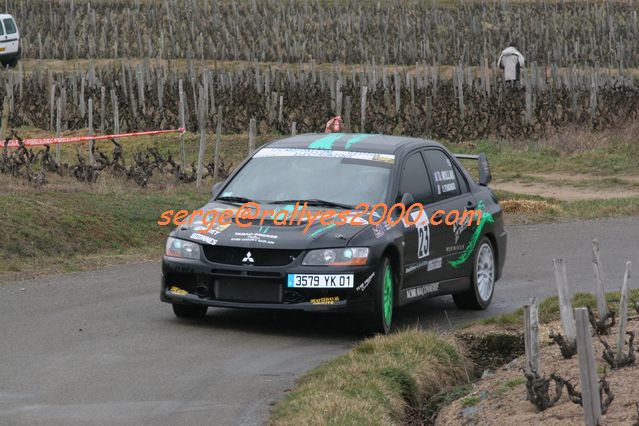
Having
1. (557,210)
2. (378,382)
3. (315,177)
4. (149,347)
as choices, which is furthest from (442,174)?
(557,210)

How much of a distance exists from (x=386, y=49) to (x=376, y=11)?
9405 mm

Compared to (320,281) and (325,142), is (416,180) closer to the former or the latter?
(325,142)

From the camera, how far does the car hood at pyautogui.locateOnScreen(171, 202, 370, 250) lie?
1102 centimetres

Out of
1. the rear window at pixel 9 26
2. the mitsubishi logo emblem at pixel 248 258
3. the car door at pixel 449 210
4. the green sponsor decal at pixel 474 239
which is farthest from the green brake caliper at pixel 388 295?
the rear window at pixel 9 26

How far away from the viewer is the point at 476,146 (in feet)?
109

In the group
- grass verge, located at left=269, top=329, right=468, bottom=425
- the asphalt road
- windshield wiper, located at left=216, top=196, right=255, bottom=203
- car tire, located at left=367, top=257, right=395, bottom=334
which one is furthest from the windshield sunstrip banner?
grass verge, located at left=269, top=329, right=468, bottom=425

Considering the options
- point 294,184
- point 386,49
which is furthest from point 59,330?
point 386,49

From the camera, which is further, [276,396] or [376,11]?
[376,11]

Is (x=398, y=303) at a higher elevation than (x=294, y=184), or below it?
below

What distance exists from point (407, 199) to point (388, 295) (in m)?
0.90

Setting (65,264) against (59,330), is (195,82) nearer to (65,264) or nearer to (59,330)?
(65,264)

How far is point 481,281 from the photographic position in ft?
43.3

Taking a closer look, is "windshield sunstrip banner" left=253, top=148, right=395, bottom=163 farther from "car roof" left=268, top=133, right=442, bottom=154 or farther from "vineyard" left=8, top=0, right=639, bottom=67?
"vineyard" left=8, top=0, right=639, bottom=67

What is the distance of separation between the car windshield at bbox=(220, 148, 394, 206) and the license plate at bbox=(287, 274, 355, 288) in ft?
3.15
